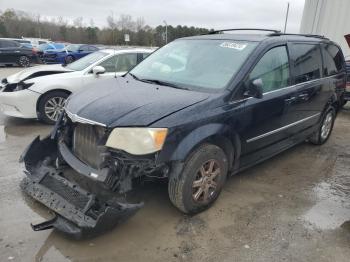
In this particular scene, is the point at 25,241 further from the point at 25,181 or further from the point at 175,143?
the point at 175,143

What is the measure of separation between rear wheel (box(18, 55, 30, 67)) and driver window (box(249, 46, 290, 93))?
18.2 meters

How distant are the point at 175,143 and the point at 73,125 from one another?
3.82 ft

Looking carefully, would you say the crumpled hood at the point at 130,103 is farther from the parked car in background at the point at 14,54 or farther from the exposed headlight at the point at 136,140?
the parked car in background at the point at 14,54

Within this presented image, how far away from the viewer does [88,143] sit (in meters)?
3.18

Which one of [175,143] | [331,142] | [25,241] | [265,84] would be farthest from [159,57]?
[331,142]

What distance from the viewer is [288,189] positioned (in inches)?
165

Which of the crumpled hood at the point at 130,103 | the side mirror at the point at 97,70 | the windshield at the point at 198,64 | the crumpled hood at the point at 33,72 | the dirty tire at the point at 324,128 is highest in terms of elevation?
the windshield at the point at 198,64

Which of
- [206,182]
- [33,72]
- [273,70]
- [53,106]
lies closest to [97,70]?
[53,106]

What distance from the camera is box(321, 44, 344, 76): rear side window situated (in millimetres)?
5219

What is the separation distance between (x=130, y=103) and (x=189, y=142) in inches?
26.2

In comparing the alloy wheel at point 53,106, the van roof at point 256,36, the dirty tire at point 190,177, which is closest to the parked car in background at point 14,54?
the alloy wheel at point 53,106

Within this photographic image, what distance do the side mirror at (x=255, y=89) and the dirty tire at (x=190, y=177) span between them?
70 centimetres

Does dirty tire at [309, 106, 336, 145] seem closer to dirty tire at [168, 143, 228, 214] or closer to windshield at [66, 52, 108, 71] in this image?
dirty tire at [168, 143, 228, 214]

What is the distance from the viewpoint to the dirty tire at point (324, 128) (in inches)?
222
